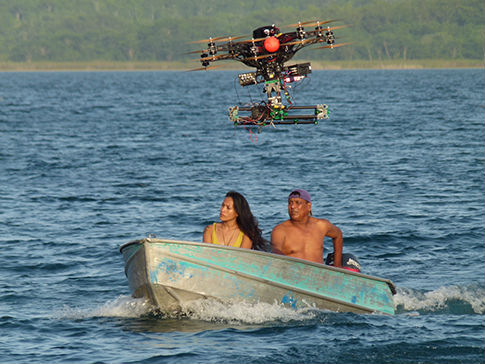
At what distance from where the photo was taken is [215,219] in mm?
21438

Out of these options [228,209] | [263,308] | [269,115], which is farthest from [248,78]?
[263,308]

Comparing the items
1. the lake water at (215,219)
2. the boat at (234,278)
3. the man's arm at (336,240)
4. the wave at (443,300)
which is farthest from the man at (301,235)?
the wave at (443,300)

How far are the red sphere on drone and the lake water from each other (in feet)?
12.4

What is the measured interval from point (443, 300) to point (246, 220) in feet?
13.1

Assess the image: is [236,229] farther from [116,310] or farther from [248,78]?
[116,310]

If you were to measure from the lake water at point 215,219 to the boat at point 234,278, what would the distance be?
257mm

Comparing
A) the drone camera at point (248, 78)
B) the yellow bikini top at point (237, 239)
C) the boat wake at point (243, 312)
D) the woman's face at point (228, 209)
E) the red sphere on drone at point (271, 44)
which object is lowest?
the boat wake at point (243, 312)

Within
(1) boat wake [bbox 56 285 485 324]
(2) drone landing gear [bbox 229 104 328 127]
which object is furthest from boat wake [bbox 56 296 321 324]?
(2) drone landing gear [bbox 229 104 328 127]

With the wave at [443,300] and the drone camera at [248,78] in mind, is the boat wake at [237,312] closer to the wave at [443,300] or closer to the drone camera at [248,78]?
the wave at [443,300]

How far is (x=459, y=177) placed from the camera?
28.1 meters

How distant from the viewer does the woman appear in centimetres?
1216

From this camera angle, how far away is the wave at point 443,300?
13445 mm

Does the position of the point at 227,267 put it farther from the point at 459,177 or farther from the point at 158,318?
the point at 459,177

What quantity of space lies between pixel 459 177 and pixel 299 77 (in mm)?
16908
